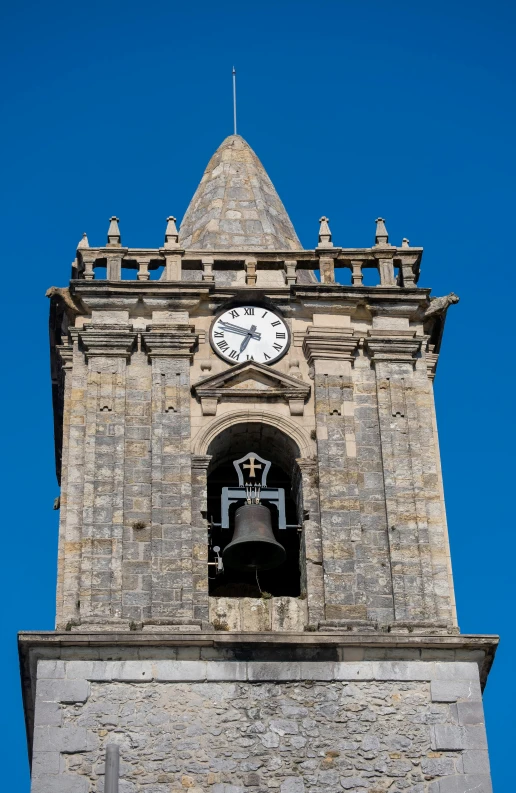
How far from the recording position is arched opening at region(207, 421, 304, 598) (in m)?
29.4

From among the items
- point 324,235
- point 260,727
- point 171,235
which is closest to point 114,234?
point 171,235

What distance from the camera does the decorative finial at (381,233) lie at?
Answer: 104 ft

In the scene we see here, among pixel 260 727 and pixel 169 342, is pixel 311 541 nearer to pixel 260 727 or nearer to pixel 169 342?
pixel 260 727

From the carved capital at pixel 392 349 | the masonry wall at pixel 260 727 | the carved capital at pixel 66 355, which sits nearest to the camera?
the masonry wall at pixel 260 727

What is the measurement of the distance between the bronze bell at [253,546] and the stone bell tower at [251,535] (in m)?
0.03

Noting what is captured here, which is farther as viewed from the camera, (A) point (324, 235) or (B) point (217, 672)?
(A) point (324, 235)

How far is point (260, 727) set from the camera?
86.8ft

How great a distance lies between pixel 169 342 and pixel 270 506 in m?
2.50

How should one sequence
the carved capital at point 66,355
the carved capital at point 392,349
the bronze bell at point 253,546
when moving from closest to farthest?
1. the bronze bell at point 253,546
2. the carved capital at point 66,355
3. the carved capital at point 392,349

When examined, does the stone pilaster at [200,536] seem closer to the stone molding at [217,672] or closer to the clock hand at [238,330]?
the stone molding at [217,672]

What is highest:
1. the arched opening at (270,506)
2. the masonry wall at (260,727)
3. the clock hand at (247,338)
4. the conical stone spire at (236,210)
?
the conical stone spire at (236,210)

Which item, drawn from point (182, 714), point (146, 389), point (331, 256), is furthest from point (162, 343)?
point (182, 714)

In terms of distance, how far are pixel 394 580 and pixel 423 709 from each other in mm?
1797

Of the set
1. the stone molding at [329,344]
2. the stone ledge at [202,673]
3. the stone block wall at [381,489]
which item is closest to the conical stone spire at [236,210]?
the stone molding at [329,344]
